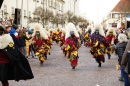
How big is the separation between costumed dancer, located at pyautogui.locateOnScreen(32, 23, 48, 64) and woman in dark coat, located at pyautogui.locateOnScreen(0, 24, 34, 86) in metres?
8.74

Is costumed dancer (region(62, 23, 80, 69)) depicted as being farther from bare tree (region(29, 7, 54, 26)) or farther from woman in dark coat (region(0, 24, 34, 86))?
bare tree (region(29, 7, 54, 26))

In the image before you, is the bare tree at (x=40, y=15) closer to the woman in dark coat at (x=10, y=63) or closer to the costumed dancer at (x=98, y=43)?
the costumed dancer at (x=98, y=43)

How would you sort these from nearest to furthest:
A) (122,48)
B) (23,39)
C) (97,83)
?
1. (122,48)
2. (97,83)
3. (23,39)

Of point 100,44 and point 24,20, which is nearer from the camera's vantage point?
point 100,44

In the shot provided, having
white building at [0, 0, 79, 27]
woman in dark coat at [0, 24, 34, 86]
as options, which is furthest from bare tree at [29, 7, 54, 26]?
woman in dark coat at [0, 24, 34, 86]

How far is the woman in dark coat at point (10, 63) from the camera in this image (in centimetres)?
900

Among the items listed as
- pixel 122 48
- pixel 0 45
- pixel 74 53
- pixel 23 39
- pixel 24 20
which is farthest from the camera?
pixel 24 20

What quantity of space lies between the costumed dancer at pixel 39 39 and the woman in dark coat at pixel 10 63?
8740mm

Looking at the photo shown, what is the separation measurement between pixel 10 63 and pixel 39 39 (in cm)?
921

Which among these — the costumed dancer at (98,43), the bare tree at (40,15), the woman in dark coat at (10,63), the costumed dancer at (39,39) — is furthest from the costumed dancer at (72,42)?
the bare tree at (40,15)

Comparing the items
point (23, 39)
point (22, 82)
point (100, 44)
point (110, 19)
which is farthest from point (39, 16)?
point (110, 19)

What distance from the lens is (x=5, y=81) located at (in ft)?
30.0

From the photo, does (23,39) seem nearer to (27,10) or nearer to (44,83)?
(44,83)

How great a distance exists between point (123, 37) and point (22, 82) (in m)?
3.40
